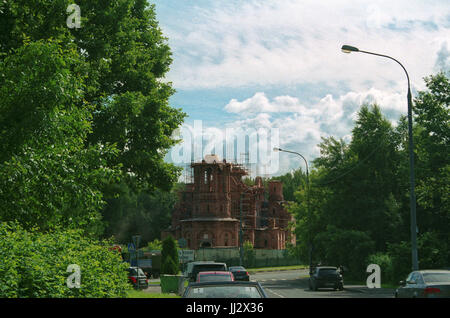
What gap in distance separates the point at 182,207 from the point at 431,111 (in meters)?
74.4

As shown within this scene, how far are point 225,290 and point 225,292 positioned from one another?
8 centimetres

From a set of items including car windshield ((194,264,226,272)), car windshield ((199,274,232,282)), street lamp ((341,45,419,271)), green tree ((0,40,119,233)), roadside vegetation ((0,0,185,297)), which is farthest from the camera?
car windshield ((194,264,226,272))

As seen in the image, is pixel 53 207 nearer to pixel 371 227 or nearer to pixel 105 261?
pixel 105 261

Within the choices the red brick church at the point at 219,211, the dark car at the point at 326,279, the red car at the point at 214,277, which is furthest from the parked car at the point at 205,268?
the red brick church at the point at 219,211

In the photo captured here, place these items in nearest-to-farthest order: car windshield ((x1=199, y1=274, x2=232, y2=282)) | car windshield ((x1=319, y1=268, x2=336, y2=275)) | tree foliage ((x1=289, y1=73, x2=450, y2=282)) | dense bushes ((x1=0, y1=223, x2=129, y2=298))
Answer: dense bushes ((x1=0, y1=223, x2=129, y2=298)) < car windshield ((x1=199, y1=274, x2=232, y2=282)) < car windshield ((x1=319, y1=268, x2=336, y2=275)) < tree foliage ((x1=289, y1=73, x2=450, y2=282))

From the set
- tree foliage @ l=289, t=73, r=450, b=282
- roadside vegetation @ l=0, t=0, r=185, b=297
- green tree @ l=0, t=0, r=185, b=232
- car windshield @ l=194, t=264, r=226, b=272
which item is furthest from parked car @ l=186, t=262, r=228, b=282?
tree foliage @ l=289, t=73, r=450, b=282

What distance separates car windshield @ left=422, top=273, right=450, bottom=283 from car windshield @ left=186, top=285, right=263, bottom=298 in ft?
31.3

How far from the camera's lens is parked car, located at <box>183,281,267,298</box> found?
9.22 meters

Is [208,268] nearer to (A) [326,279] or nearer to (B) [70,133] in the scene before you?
(A) [326,279]

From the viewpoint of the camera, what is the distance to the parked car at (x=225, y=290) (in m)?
9.22

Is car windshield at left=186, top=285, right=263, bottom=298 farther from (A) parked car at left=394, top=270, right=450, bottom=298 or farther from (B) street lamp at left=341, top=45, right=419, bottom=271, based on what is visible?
(B) street lamp at left=341, top=45, right=419, bottom=271

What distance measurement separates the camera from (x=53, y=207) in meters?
13.6

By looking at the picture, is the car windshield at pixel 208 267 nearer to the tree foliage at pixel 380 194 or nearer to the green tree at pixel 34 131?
the green tree at pixel 34 131
